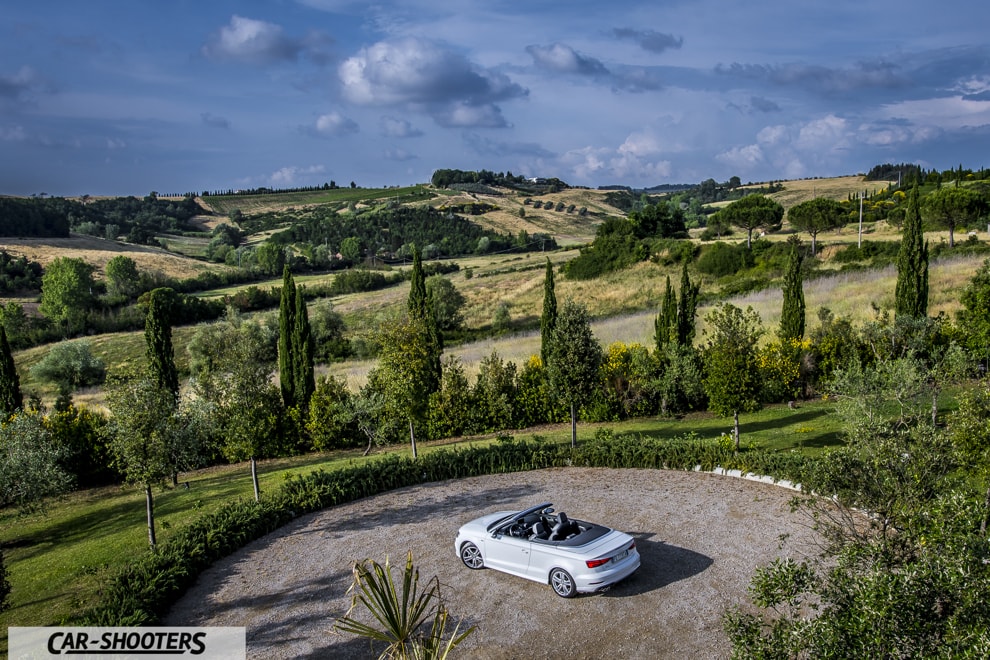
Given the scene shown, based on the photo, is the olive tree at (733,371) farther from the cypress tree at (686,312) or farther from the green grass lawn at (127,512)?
the cypress tree at (686,312)

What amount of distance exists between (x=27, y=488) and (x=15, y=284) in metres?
73.1

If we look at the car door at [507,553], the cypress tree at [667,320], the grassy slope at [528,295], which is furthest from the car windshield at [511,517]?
the grassy slope at [528,295]

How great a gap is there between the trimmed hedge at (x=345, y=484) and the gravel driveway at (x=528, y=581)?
0.41 metres

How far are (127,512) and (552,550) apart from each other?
14973mm

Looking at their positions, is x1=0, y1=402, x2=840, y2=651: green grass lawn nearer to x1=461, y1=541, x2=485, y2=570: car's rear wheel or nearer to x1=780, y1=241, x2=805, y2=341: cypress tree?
x1=780, y1=241, x2=805, y2=341: cypress tree

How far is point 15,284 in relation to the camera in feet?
245

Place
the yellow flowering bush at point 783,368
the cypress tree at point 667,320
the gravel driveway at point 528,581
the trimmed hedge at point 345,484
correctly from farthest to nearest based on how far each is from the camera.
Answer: the cypress tree at point 667,320
the yellow flowering bush at point 783,368
the trimmed hedge at point 345,484
the gravel driveway at point 528,581

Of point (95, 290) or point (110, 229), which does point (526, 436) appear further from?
point (110, 229)

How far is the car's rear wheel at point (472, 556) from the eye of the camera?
13.3 metres

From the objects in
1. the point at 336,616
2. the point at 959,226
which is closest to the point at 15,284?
the point at 336,616

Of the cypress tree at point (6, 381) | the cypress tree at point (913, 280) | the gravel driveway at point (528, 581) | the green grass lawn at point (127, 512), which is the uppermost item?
the cypress tree at point (913, 280)

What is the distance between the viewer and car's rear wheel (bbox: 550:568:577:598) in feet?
38.5

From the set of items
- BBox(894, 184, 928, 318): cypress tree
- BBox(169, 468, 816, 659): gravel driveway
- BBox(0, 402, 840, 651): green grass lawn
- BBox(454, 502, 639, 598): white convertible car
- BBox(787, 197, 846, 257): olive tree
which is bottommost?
BBox(0, 402, 840, 651): green grass lawn

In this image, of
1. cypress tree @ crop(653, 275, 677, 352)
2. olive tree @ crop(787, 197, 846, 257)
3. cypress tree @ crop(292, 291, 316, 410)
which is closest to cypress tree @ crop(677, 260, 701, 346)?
cypress tree @ crop(653, 275, 677, 352)
